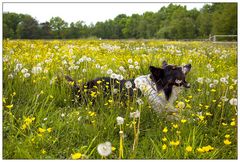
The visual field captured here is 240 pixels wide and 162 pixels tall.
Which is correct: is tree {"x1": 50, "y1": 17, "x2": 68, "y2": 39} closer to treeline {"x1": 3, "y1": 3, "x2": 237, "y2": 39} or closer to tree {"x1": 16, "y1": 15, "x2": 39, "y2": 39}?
treeline {"x1": 3, "y1": 3, "x2": 237, "y2": 39}

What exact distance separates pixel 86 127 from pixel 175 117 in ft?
3.33

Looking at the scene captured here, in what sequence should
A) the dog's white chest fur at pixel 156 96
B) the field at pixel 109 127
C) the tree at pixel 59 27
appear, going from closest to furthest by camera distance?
the field at pixel 109 127 < the dog's white chest fur at pixel 156 96 < the tree at pixel 59 27

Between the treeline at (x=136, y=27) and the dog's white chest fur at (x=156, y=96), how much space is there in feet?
15.5

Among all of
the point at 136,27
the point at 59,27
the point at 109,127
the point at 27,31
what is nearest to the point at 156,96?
the point at 109,127

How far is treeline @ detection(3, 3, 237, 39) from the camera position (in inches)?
410

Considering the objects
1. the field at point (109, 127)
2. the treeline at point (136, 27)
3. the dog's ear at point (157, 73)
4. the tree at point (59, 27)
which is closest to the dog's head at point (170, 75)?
the dog's ear at point (157, 73)

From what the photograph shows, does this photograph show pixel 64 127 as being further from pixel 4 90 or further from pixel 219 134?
pixel 219 134

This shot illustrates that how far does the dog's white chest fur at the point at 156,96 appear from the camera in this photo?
3.88m

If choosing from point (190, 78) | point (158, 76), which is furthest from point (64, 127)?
point (190, 78)

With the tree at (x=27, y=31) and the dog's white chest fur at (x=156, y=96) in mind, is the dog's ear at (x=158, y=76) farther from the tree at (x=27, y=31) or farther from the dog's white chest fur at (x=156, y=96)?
the tree at (x=27, y=31)

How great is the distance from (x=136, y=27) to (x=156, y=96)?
53.7 ft

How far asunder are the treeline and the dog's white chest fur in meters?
4.72

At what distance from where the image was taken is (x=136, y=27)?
2019 centimetres

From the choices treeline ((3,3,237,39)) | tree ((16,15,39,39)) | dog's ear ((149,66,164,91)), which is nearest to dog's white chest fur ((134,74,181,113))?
dog's ear ((149,66,164,91))
